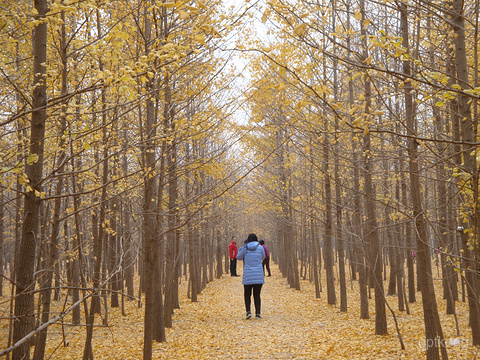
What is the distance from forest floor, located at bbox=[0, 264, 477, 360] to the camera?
662 centimetres

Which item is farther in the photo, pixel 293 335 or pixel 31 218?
pixel 293 335

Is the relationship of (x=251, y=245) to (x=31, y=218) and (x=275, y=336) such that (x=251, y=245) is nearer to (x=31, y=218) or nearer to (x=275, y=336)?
(x=275, y=336)

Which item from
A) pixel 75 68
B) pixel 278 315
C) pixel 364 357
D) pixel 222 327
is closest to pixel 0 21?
pixel 75 68

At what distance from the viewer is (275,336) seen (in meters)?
7.98

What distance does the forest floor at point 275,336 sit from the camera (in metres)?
6.62

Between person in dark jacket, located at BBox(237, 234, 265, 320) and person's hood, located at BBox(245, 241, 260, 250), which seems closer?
person in dark jacket, located at BBox(237, 234, 265, 320)

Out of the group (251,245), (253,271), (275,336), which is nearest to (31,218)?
(275,336)

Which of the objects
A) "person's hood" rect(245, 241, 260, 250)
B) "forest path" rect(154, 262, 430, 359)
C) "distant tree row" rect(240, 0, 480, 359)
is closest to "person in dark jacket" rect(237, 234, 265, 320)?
"person's hood" rect(245, 241, 260, 250)

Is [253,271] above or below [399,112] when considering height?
below

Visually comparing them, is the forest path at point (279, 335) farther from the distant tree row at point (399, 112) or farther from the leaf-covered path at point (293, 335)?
the distant tree row at point (399, 112)

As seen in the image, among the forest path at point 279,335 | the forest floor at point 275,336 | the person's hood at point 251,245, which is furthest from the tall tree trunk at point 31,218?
the person's hood at point 251,245

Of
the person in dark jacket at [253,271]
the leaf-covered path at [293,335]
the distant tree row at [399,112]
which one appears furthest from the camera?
the person in dark jacket at [253,271]

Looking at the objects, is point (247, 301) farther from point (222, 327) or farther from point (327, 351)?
point (327, 351)

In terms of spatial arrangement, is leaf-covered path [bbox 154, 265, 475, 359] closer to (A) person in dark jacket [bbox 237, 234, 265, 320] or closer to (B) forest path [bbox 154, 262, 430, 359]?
(B) forest path [bbox 154, 262, 430, 359]
